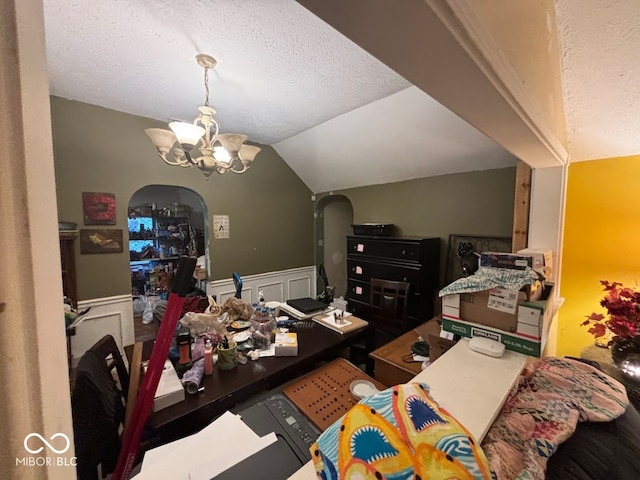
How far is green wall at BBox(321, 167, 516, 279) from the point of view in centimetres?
245

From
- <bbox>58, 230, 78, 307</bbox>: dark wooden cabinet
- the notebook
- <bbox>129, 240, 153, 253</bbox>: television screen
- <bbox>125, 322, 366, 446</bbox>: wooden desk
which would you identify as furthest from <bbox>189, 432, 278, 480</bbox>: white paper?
<bbox>129, 240, 153, 253</bbox>: television screen

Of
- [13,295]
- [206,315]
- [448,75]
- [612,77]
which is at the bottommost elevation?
[206,315]

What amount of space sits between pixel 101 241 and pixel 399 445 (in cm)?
307

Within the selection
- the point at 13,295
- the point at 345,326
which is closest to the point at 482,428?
the point at 13,295

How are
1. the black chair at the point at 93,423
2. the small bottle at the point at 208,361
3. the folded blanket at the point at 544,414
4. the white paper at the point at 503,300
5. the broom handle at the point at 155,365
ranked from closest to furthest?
the folded blanket at the point at 544,414 → the broom handle at the point at 155,365 → the black chair at the point at 93,423 → the white paper at the point at 503,300 → the small bottle at the point at 208,361

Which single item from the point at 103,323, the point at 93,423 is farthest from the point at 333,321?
the point at 103,323

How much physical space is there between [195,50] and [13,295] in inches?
74.8

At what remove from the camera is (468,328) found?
1.16 metres

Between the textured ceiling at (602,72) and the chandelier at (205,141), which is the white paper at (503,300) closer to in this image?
the textured ceiling at (602,72)

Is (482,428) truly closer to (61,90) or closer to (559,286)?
(559,286)

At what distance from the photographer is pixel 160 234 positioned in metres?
4.55

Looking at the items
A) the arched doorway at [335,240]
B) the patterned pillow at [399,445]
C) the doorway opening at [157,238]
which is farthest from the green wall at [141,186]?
the patterned pillow at [399,445]

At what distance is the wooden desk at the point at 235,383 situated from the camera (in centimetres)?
109

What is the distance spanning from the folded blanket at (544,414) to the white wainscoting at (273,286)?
2718 millimetres
